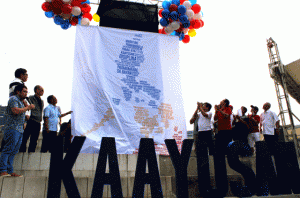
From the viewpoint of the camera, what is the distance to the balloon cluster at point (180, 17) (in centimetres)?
566

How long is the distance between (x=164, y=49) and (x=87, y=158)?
2.94 m

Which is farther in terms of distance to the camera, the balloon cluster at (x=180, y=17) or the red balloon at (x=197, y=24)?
the red balloon at (x=197, y=24)

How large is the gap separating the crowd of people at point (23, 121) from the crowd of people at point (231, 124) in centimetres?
288

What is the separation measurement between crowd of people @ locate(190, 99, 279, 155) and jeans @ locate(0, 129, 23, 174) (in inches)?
133

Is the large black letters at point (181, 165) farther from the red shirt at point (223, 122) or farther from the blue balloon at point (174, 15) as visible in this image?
the blue balloon at point (174, 15)

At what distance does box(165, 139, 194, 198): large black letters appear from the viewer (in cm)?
359

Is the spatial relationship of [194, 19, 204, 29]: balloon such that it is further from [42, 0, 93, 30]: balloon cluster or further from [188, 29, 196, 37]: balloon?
[42, 0, 93, 30]: balloon cluster

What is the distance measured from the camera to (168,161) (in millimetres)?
4859

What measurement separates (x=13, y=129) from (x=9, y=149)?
11.7 inches

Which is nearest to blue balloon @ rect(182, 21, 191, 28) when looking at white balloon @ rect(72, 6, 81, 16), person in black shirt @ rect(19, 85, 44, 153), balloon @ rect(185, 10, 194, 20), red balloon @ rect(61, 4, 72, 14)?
balloon @ rect(185, 10, 194, 20)

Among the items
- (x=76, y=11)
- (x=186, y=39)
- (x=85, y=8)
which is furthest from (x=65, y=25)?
(x=186, y=39)

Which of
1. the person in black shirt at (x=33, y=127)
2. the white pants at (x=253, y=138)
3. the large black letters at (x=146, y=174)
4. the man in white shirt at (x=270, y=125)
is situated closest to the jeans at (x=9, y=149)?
the person in black shirt at (x=33, y=127)

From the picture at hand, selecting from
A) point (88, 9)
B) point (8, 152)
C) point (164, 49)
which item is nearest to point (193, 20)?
point (164, 49)

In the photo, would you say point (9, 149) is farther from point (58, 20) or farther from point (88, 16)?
point (88, 16)
